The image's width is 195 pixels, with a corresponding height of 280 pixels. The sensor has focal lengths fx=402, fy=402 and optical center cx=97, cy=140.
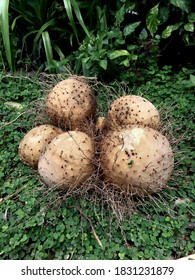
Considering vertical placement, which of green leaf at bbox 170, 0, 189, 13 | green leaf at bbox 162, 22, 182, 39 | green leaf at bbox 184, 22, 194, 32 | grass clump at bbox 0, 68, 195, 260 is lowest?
grass clump at bbox 0, 68, 195, 260

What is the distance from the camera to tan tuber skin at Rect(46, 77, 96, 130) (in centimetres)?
204

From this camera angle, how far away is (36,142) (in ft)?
6.49

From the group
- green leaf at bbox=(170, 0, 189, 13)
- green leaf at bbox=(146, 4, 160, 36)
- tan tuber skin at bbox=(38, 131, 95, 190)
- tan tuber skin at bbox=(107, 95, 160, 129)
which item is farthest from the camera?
green leaf at bbox=(146, 4, 160, 36)

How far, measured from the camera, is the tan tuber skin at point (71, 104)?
204 cm

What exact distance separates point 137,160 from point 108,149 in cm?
15

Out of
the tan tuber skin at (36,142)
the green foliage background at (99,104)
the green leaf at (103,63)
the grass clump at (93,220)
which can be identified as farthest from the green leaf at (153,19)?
the tan tuber skin at (36,142)

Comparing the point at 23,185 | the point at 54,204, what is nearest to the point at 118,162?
the point at 54,204

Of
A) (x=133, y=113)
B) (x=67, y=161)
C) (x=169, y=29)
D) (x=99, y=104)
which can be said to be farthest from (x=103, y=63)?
(x=67, y=161)

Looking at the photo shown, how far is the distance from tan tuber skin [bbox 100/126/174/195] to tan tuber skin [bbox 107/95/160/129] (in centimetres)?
10

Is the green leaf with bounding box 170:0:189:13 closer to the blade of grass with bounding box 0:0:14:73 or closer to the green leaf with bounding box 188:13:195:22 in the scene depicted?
the green leaf with bounding box 188:13:195:22

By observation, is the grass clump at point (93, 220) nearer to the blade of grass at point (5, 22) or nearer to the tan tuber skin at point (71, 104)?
the tan tuber skin at point (71, 104)

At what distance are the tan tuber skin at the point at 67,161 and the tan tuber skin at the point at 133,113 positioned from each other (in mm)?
217

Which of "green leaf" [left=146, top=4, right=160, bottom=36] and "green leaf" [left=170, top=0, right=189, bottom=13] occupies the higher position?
"green leaf" [left=170, top=0, right=189, bottom=13]

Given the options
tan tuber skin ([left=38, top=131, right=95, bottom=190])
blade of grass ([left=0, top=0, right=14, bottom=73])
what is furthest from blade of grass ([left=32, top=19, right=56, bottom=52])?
tan tuber skin ([left=38, top=131, right=95, bottom=190])
